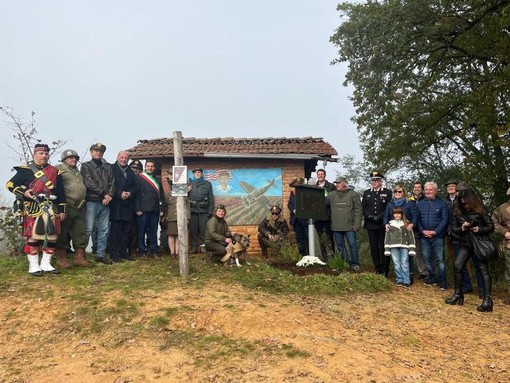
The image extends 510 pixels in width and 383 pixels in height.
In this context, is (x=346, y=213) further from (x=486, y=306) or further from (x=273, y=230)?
(x=486, y=306)

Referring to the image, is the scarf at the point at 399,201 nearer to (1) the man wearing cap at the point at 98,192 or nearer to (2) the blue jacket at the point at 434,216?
(2) the blue jacket at the point at 434,216

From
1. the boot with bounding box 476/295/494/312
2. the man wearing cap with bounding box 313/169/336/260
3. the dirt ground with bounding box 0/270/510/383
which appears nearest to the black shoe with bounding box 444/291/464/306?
the dirt ground with bounding box 0/270/510/383

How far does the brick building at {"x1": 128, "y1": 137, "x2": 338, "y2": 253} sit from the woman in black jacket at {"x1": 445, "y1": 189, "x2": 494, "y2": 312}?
5328 mm

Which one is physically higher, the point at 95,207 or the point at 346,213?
the point at 95,207

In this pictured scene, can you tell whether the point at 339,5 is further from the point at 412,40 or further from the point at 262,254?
the point at 262,254

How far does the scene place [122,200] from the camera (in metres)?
7.60

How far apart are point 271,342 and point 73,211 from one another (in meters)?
4.53

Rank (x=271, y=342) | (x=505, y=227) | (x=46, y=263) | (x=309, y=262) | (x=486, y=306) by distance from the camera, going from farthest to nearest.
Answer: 1. (x=309, y=262)
2. (x=46, y=263)
3. (x=505, y=227)
4. (x=486, y=306)
5. (x=271, y=342)

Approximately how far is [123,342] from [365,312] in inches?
127

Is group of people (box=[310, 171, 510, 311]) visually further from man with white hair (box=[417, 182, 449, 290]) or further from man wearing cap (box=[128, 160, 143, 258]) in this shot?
man wearing cap (box=[128, 160, 143, 258])

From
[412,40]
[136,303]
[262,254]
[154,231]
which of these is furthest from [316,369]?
[412,40]

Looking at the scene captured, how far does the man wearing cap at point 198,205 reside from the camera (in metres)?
9.19

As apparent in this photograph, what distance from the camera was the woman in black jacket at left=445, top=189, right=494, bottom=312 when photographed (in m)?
5.84

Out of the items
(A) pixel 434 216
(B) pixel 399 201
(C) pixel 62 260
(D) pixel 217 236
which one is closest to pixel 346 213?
(B) pixel 399 201
